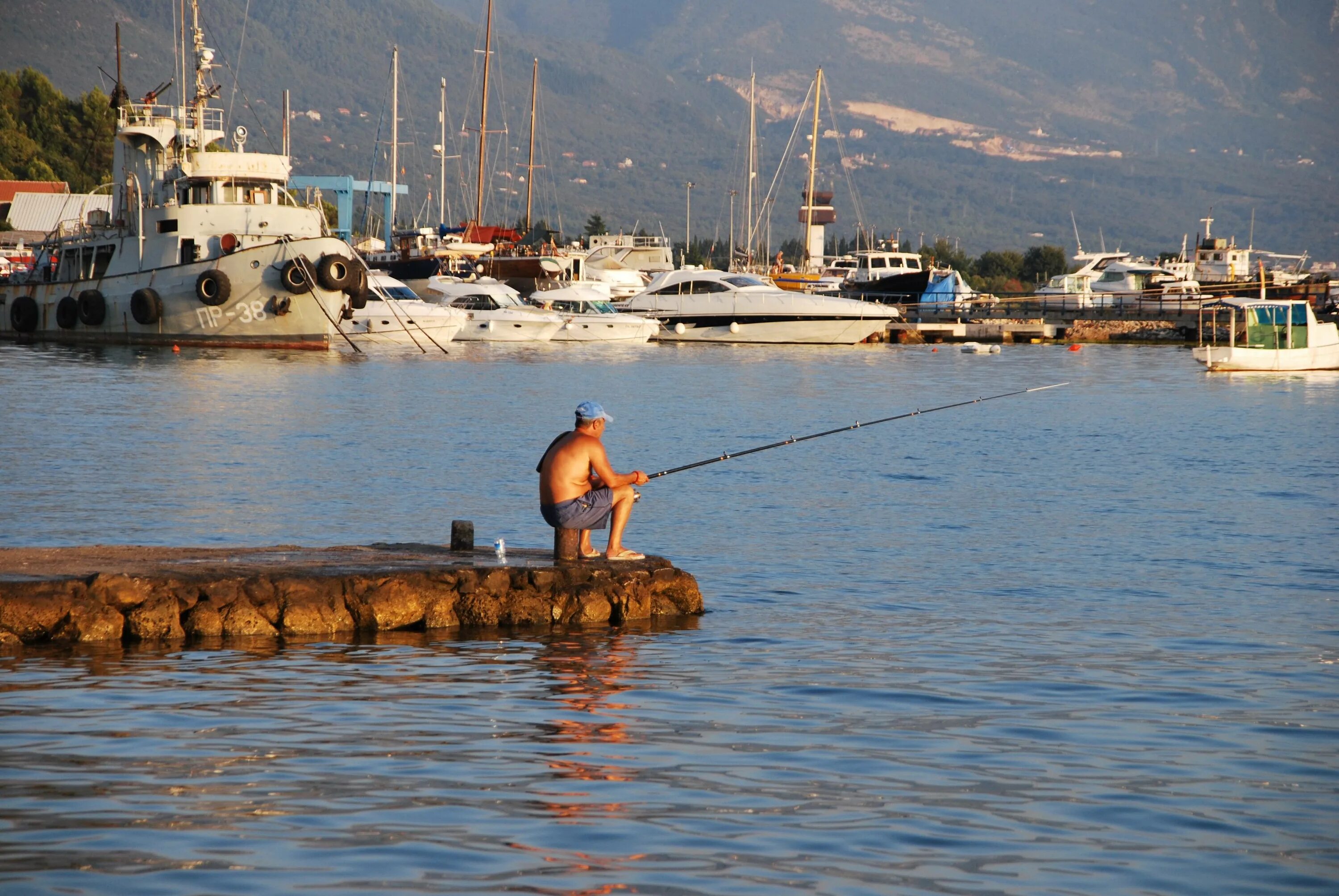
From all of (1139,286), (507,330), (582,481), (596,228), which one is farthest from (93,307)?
(596,228)

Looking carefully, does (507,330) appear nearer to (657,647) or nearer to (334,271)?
→ (334,271)

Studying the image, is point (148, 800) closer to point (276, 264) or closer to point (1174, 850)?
point (1174, 850)

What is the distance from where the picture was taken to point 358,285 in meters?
46.2

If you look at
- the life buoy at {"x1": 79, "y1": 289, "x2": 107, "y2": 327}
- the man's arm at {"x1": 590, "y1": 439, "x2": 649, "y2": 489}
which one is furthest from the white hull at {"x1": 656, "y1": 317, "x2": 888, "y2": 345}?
the man's arm at {"x1": 590, "y1": 439, "x2": 649, "y2": 489}

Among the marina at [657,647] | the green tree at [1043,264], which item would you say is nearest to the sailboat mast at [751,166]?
the green tree at [1043,264]

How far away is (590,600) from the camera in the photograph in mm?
11875

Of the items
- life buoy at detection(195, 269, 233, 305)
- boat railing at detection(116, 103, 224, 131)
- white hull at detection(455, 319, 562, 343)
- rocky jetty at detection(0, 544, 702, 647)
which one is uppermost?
boat railing at detection(116, 103, 224, 131)

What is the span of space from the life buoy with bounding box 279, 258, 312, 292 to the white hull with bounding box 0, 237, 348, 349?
7.4 inches

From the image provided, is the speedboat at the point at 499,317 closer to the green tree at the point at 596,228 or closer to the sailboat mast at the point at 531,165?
the sailboat mast at the point at 531,165

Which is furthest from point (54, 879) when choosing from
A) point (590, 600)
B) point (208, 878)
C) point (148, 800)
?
point (590, 600)

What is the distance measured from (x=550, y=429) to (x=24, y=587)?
62.9ft

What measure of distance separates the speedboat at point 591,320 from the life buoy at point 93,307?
15914mm

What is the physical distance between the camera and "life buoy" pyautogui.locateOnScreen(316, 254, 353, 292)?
45.9 m

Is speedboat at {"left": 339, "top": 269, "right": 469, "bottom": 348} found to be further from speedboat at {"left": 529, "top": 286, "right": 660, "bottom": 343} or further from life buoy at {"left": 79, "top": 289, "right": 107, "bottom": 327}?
life buoy at {"left": 79, "top": 289, "right": 107, "bottom": 327}
